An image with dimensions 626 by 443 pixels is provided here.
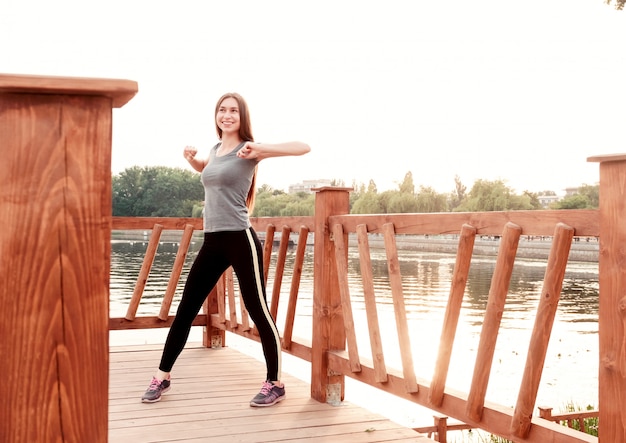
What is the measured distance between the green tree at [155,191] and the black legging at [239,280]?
90355 mm

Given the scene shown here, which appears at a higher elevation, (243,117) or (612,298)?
(243,117)

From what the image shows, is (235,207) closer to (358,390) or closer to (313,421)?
(313,421)

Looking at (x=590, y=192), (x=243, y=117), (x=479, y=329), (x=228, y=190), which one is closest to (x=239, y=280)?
(x=228, y=190)

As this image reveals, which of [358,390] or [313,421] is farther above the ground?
[313,421]

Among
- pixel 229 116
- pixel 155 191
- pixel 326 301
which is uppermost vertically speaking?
pixel 155 191

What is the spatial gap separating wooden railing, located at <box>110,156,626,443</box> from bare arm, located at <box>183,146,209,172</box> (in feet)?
2.12

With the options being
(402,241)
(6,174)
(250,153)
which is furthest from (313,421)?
(402,241)

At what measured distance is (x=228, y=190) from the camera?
3451 millimetres

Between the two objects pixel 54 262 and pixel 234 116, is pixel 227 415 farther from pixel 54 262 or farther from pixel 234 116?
pixel 54 262

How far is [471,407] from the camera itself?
2.69 m

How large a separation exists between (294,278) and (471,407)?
163 cm

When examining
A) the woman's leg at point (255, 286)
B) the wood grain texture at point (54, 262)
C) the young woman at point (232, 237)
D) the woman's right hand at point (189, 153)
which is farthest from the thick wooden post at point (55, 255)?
the woman's right hand at point (189, 153)

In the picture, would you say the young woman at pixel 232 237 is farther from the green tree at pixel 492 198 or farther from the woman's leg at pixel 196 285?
the green tree at pixel 492 198

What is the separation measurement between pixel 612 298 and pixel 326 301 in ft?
5.86
